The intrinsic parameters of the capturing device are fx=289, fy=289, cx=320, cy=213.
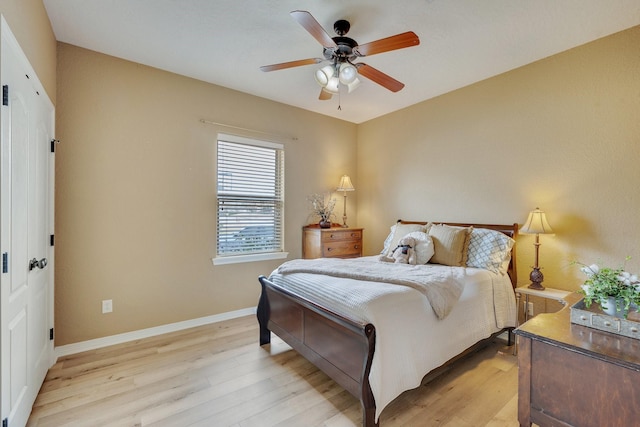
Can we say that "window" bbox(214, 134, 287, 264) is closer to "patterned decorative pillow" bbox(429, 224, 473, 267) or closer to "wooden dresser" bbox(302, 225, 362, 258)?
"wooden dresser" bbox(302, 225, 362, 258)

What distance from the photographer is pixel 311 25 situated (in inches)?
69.3

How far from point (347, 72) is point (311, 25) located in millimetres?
518

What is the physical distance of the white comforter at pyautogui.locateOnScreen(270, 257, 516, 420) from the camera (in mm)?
1690

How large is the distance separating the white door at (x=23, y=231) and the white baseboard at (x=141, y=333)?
321mm

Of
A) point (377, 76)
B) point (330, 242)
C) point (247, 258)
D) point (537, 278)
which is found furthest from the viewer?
point (330, 242)

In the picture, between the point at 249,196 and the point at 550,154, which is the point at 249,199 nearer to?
the point at 249,196

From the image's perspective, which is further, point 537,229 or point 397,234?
point 397,234

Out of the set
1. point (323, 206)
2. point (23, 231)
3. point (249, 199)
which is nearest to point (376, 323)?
point (23, 231)

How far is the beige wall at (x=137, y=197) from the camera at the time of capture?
263 centimetres

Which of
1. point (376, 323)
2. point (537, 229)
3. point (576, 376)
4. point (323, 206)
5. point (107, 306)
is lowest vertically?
point (107, 306)

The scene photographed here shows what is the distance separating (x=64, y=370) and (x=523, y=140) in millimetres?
4699

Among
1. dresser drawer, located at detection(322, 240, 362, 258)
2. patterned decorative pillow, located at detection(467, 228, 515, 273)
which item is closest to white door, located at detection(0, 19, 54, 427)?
dresser drawer, located at detection(322, 240, 362, 258)

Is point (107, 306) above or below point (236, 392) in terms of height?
above

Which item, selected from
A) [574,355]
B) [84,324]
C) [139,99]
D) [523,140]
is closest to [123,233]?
[84,324]
